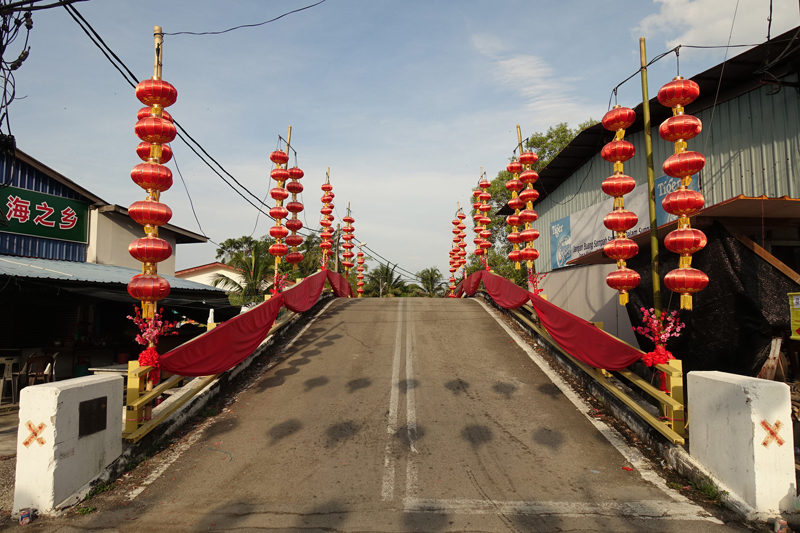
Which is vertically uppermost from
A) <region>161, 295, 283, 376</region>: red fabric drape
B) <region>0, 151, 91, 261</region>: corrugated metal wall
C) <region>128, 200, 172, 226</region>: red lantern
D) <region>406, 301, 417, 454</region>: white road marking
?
<region>0, 151, 91, 261</region>: corrugated metal wall

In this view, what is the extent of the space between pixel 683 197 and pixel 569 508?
5.05 metres

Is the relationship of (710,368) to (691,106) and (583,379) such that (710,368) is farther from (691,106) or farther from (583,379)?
(691,106)

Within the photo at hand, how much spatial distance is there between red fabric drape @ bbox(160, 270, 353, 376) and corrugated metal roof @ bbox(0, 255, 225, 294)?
217 inches

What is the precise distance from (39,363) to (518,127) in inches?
582

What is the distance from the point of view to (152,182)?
7242mm

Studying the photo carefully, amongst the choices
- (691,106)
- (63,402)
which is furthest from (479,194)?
(63,402)

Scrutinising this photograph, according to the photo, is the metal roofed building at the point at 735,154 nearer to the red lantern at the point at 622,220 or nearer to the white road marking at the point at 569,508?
the red lantern at the point at 622,220

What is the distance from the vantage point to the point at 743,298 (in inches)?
300

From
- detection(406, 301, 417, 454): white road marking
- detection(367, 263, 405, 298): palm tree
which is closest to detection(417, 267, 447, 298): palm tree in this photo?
detection(367, 263, 405, 298): palm tree

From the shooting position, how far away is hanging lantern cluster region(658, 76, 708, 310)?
7.13 m

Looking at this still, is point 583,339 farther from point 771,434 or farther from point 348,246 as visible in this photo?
point 348,246

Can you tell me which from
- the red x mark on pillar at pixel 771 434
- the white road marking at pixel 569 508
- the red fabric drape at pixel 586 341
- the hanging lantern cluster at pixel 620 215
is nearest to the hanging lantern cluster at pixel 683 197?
the hanging lantern cluster at pixel 620 215

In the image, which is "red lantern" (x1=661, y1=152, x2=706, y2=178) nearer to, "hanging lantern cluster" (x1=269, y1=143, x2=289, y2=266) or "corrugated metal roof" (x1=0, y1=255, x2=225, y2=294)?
"hanging lantern cluster" (x1=269, y1=143, x2=289, y2=266)

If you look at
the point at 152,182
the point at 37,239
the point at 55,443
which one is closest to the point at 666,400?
the point at 55,443
